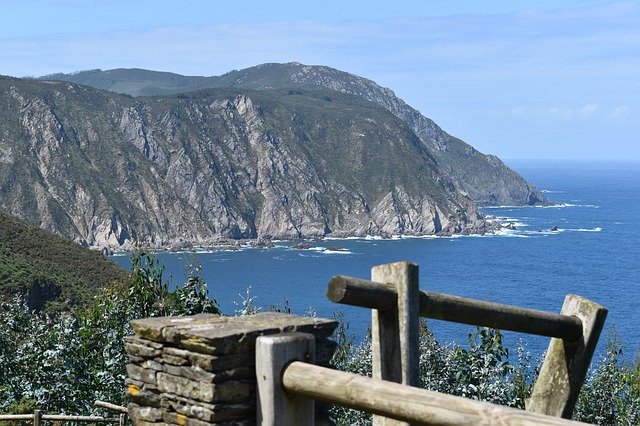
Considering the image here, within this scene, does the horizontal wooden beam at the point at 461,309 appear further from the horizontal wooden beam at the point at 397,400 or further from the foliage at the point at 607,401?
the foliage at the point at 607,401

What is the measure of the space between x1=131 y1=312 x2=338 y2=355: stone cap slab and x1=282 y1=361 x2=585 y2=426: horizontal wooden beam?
30 centimetres

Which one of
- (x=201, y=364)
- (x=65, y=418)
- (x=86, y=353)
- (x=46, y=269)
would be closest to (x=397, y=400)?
(x=201, y=364)

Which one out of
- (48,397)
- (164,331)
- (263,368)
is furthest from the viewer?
(48,397)

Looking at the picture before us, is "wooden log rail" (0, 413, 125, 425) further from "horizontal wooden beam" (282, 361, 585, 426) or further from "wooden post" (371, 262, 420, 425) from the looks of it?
"horizontal wooden beam" (282, 361, 585, 426)

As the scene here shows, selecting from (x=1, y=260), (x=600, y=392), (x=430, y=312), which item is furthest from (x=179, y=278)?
(x=430, y=312)

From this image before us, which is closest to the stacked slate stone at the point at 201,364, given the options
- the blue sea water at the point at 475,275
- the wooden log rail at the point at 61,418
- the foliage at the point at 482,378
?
the wooden log rail at the point at 61,418

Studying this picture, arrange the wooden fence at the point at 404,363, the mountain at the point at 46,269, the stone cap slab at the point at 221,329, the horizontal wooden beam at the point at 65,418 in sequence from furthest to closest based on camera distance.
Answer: the mountain at the point at 46,269 → the horizontal wooden beam at the point at 65,418 → the stone cap slab at the point at 221,329 → the wooden fence at the point at 404,363

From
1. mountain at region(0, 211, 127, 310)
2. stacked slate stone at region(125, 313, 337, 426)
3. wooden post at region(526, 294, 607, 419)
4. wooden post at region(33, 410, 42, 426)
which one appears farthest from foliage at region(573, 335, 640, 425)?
mountain at region(0, 211, 127, 310)

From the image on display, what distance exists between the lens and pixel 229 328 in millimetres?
5203

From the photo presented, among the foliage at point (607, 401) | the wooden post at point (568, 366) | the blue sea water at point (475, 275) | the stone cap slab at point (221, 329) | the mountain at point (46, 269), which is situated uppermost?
the stone cap slab at point (221, 329)

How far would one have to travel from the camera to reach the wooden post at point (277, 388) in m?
4.93

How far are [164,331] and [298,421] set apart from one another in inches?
34.6

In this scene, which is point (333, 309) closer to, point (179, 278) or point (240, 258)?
point (179, 278)

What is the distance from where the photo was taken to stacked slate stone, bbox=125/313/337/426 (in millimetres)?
5023
